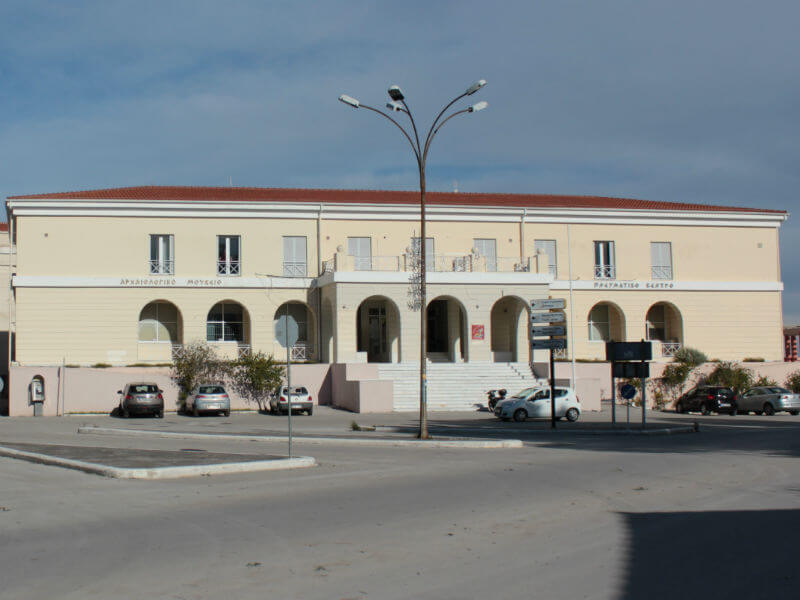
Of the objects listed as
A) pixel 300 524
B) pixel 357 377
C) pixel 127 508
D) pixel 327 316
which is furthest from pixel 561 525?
pixel 327 316

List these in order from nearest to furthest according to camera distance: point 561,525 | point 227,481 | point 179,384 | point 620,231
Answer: point 561,525, point 227,481, point 179,384, point 620,231

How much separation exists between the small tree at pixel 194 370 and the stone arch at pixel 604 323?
1935cm

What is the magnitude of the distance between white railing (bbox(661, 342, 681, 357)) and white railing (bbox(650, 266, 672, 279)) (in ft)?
11.6

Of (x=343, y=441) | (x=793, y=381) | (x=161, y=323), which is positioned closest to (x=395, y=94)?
(x=343, y=441)

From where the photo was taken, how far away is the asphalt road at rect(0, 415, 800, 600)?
688 centimetres

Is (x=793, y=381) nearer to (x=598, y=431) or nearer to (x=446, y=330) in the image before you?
(x=446, y=330)

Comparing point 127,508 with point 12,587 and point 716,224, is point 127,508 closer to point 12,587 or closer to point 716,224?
point 12,587

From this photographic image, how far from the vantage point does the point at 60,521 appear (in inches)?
384

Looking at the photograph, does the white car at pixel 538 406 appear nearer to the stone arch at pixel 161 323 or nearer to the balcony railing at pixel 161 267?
the stone arch at pixel 161 323

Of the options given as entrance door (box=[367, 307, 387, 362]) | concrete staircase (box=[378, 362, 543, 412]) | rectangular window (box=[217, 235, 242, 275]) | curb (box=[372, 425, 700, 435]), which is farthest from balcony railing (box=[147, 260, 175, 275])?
curb (box=[372, 425, 700, 435])

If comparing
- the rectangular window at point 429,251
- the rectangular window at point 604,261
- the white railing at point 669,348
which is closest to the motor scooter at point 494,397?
the rectangular window at point 429,251

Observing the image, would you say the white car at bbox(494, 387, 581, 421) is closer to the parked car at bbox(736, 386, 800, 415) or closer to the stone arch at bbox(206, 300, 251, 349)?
the parked car at bbox(736, 386, 800, 415)

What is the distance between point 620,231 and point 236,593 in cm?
4042

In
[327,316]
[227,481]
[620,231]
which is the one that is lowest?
[227,481]
